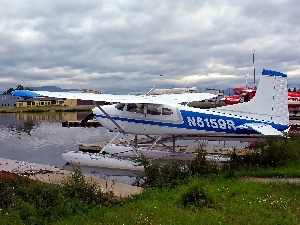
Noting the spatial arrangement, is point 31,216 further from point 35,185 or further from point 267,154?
point 267,154

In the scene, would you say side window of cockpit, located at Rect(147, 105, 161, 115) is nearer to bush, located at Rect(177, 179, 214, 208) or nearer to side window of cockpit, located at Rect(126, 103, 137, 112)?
side window of cockpit, located at Rect(126, 103, 137, 112)

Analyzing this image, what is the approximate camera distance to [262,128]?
1323 centimetres

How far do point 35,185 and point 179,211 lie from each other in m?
3.10

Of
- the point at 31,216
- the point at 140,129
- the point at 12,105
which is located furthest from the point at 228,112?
the point at 12,105

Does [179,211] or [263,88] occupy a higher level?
[263,88]

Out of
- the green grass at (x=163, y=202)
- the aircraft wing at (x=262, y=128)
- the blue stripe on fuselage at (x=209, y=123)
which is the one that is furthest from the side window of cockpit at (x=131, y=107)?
the green grass at (x=163, y=202)

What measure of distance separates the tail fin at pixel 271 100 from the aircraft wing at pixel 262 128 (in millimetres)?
340

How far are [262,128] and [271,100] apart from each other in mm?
1203

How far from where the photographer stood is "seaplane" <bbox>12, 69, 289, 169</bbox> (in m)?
13.6

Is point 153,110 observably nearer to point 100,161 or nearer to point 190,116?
point 190,116

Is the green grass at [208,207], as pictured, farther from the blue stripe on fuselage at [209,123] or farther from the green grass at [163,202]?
the blue stripe on fuselage at [209,123]

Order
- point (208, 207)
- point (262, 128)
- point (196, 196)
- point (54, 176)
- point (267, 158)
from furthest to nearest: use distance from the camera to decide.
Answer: point (262, 128) → point (267, 158) → point (54, 176) → point (196, 196) → point (208, 207)

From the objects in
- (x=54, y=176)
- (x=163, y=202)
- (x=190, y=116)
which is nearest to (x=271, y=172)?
(x=163, y=202)

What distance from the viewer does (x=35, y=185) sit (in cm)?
777
